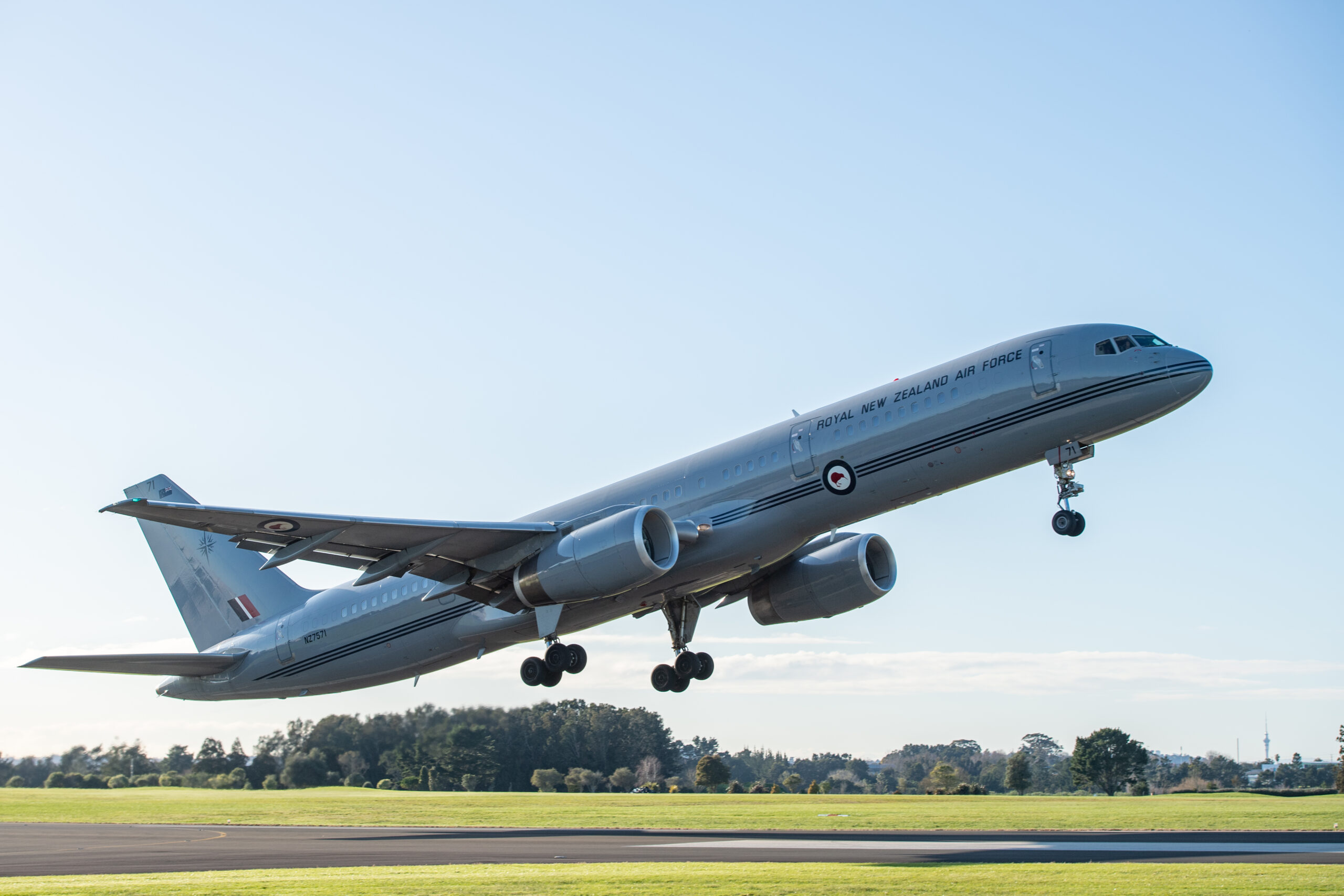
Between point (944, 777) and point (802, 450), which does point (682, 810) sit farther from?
point (944, 777)

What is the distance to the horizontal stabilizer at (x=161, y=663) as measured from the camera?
33.2 metres

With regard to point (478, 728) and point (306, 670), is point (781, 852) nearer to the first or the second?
point (306, 670)

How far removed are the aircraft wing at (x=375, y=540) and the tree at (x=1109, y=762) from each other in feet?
221

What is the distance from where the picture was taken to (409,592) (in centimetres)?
3189

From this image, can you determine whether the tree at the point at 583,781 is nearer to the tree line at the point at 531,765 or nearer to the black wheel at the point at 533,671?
the tree line at the point at 531,765

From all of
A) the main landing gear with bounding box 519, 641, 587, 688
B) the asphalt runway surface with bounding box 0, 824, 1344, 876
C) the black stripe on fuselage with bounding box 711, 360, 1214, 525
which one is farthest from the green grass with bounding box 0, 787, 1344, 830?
the black stripe on fuselage with bounding box 711, 360, 1214, 525

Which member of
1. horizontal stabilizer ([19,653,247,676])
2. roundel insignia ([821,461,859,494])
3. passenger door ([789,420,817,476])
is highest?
passenger door ([789,420,817,476])

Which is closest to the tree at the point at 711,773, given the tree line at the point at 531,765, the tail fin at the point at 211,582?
the tree line at the point at 531,765

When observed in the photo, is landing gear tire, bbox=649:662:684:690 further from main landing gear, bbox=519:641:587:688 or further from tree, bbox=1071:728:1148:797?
tree, bbox=1071:728:1148:797

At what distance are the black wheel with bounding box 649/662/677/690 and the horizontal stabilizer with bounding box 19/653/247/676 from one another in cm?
1297

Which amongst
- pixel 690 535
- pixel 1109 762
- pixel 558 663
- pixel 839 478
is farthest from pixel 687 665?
pixel 1109 762

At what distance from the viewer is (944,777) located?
249 ft

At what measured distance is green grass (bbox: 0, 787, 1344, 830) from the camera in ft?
130

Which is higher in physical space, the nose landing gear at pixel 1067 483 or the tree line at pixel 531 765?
the nose landing gear at pixel 1067 483
